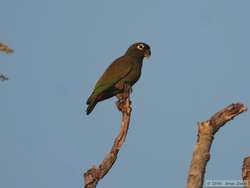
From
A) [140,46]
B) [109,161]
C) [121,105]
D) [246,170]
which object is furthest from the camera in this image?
[140,46]

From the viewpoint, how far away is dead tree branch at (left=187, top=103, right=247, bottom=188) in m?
7.36

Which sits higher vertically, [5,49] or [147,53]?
[147,53]

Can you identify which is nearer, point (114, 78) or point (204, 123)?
point (204, 123)

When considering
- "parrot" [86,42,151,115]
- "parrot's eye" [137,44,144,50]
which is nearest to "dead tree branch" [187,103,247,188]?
"parrot" [86,42,151,115]

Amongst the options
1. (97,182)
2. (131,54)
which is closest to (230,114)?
(97,182)

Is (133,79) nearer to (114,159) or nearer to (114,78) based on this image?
(114,78)

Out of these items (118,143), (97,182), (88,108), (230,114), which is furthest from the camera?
(88,108)

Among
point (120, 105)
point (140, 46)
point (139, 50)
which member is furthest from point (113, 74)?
point (120, 105)

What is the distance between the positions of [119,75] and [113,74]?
264 millimetres

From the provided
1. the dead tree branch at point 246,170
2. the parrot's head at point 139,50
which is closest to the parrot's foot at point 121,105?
the parrot's head at point 139,50

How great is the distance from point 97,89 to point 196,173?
11.0 meters

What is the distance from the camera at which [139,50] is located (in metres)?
20.7

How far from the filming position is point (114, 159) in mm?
11203

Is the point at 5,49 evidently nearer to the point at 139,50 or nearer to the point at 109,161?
the point at 109,161
